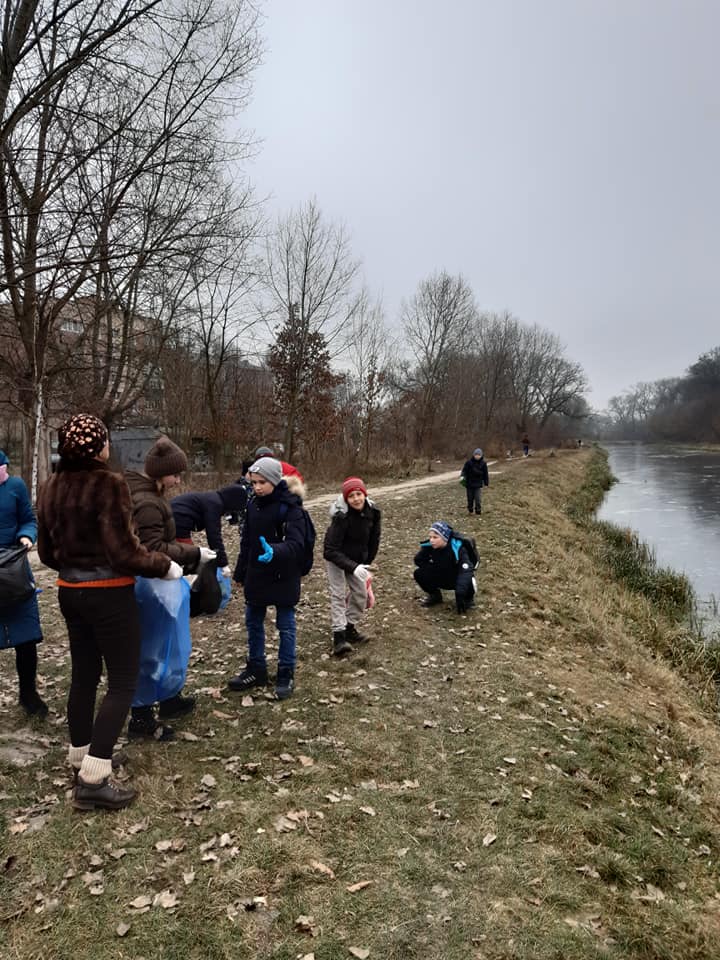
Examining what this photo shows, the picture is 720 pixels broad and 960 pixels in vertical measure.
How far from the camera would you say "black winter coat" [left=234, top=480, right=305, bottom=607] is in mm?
4535

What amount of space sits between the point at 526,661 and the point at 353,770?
9.66ft

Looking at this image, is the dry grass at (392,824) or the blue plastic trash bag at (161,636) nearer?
the dry grass at (392,824)

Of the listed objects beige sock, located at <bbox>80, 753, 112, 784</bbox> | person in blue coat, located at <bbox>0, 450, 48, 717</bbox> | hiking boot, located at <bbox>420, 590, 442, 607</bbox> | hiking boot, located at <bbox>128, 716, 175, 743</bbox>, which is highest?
person in blue coat, located at <bbox>0, 450, 48, 717</bbox>

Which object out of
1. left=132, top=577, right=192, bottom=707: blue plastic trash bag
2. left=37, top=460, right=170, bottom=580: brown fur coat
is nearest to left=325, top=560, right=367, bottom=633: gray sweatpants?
left=132, top=577, right=192, bottom=707: blue plastic trash bag

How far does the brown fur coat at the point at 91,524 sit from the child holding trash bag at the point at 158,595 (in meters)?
0.49

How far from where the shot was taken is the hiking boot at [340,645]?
5918 millimetres

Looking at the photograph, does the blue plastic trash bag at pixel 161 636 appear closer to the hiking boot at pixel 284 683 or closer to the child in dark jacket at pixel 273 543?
the child in dark jacket at pixel 273 543

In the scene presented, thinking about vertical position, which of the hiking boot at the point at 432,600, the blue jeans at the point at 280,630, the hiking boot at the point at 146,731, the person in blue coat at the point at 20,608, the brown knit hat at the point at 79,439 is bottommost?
the hiking boot at the point at 432,600

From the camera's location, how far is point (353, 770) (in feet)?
13.0

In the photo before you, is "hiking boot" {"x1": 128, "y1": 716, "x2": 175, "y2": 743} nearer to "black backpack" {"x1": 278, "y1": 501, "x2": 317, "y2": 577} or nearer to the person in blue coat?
the person in blue coat

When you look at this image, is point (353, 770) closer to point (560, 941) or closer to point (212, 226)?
point (560, 941)

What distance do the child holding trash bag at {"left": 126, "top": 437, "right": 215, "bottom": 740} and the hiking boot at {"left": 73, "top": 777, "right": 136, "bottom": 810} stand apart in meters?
0.57

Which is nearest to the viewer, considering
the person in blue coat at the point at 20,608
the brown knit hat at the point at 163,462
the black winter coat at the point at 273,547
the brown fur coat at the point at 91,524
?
the brown fur coat at the point at 91,524

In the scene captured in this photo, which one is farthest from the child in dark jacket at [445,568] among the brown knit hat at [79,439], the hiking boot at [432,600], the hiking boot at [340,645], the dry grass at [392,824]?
the brown knit hat at [79,439]
